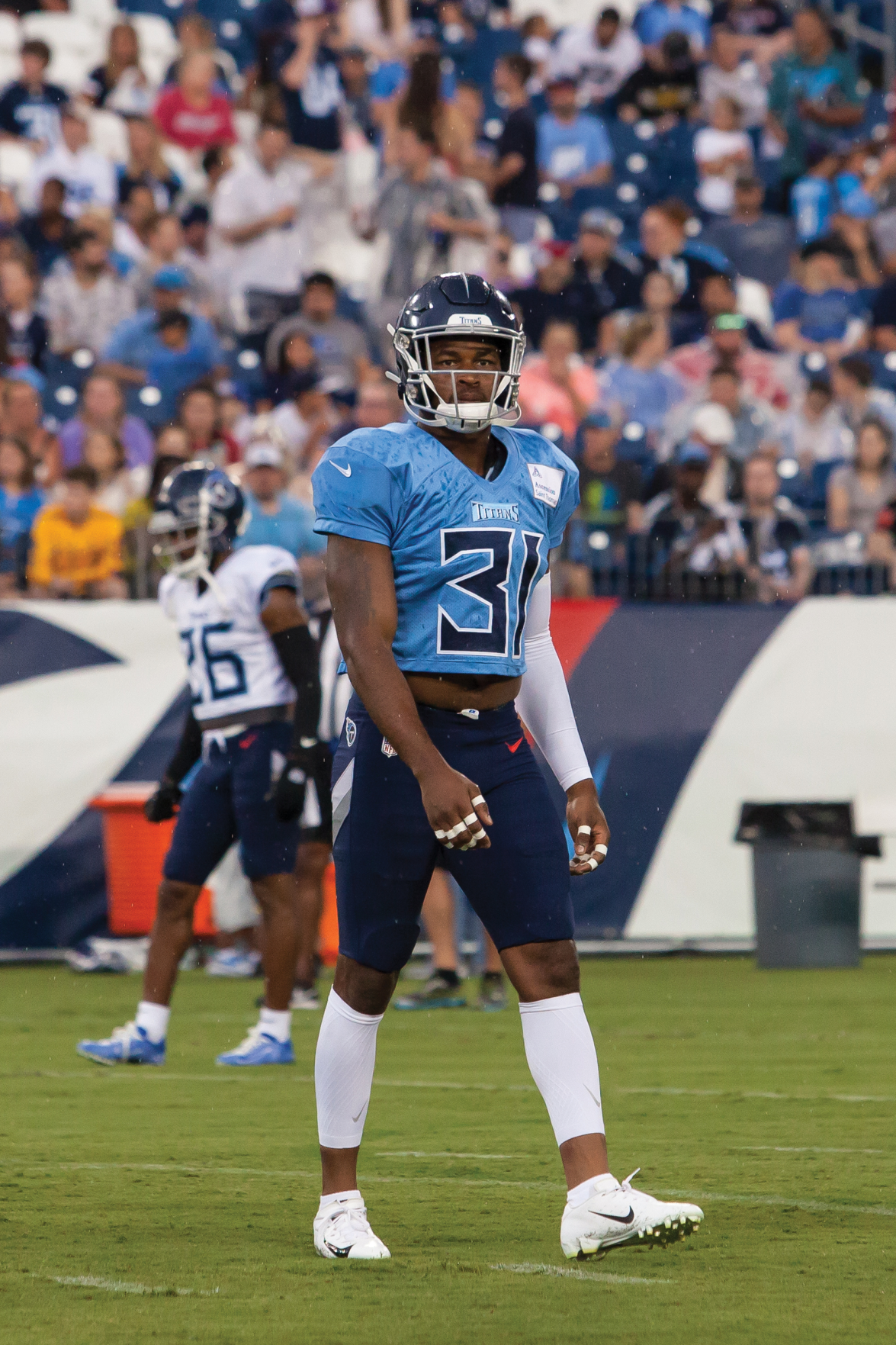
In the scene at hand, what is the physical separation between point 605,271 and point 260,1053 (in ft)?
33.5

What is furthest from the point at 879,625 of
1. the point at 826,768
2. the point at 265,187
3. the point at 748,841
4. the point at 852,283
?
the point at 265,187

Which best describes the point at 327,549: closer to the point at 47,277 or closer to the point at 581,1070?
the point at 581,1070

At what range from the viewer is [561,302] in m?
16.8

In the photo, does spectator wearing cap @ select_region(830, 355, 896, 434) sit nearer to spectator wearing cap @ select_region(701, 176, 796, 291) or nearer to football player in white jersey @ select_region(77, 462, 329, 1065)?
spectator wearing cap @ select_region(701, 176, 796, 291)

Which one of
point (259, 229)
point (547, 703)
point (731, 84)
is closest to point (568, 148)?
point (731, 84)

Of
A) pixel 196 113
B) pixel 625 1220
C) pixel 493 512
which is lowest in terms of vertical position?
pixel 625 1220

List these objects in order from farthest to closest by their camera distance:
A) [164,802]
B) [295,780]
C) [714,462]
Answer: [714,462], [164,802], [295,780]

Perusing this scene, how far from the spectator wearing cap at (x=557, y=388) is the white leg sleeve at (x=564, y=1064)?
10.7m

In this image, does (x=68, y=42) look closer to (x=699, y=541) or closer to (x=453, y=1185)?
(x=699, y=541)

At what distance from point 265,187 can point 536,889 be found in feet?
43.7

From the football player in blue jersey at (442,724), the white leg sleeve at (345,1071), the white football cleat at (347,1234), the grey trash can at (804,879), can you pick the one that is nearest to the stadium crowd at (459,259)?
the grey trash can at (804,879)

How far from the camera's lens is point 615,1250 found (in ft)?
15.1

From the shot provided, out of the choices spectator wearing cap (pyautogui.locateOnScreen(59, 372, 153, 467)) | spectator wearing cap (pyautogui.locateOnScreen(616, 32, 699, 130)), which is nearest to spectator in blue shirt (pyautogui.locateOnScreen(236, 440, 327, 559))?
spectator wearing cap (pyautogui.locateOnScreen(59, 372, 153, 467))

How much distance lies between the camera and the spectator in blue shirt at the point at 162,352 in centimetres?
1555
